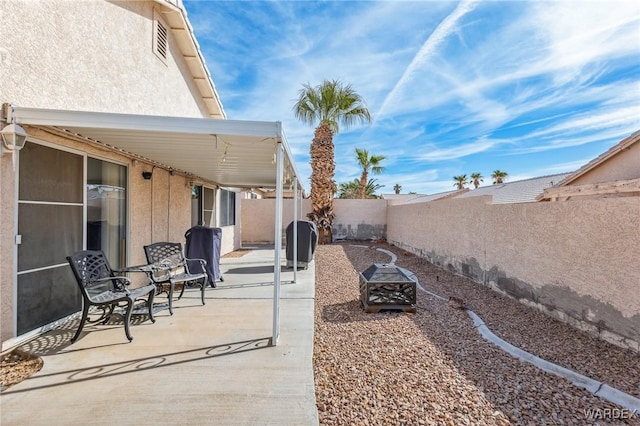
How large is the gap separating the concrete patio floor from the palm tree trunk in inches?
461

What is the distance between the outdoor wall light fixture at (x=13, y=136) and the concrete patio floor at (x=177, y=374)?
99.2 inches

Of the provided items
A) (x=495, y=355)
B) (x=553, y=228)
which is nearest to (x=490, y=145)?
(x=553, y=228)

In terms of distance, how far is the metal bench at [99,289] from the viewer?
4.21 metres

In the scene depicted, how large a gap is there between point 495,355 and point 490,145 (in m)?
25.7

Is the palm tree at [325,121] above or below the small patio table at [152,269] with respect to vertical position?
above

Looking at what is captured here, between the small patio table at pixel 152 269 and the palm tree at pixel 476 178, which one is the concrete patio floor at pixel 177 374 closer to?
the small patio table at pixel 152 269

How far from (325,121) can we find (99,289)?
528 inches

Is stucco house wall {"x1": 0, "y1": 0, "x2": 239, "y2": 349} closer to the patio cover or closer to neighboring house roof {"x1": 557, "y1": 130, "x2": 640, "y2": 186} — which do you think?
the patio cover

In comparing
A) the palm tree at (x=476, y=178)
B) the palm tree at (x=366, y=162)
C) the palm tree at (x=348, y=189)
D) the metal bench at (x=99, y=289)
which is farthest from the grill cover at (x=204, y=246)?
the palm tree at (x=476, y=178)

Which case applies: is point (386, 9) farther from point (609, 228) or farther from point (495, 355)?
point (495, 355)

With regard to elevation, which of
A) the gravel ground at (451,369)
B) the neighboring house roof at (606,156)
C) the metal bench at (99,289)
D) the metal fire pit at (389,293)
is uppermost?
the neighboring house roof at (606,156)

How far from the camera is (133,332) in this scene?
464 cm

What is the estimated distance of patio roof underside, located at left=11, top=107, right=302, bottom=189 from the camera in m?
3.96

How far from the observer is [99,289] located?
5.14 meters
